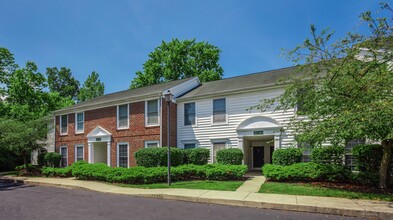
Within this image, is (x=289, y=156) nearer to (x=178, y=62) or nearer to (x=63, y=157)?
(x=63, y=157)

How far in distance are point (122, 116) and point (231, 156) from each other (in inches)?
350

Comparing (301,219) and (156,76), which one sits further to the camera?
(156,76)

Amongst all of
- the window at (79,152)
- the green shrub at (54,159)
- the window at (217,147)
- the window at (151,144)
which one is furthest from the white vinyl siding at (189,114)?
the green shrub at (54,159)

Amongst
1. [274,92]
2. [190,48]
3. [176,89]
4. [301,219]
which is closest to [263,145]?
[274,92]

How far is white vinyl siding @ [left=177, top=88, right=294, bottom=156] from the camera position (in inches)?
617

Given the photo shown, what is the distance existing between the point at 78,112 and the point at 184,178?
12957 mm

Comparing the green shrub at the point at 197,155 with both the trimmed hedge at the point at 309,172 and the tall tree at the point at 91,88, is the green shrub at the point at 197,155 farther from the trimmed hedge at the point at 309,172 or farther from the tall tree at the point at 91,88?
the tall tree at the point at 91,88

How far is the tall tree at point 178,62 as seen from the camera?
1483 inches

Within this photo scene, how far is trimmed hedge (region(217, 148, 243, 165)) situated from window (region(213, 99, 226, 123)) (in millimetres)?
2337

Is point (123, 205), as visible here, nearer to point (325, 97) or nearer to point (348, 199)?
point (348, 199)

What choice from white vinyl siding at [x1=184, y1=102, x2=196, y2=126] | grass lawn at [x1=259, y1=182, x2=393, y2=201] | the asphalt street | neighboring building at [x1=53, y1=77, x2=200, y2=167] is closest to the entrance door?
white vinyl siding at [x1=184, y1=102, x2=196, y2=126]

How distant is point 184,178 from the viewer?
47.6 feet

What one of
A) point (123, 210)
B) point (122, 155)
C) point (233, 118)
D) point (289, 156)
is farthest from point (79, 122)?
point (289, 156)

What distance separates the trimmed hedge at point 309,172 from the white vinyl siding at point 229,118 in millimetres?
2852
